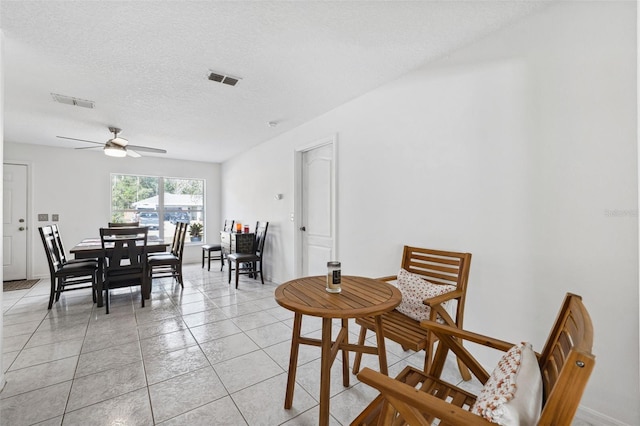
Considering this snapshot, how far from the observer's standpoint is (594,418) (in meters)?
1.56

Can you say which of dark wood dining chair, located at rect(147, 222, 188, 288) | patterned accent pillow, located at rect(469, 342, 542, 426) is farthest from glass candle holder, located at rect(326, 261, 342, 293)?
dark wood dining chair, located at rect(147, 222, 188, 288)

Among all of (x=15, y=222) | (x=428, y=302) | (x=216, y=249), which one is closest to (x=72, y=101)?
(x=216, y=249)

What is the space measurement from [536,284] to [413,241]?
3.02ft

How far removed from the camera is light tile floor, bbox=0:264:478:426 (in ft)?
5.41

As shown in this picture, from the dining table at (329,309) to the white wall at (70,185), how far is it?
18.9 feet

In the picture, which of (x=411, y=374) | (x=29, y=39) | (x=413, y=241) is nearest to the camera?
(x=411, y=374)

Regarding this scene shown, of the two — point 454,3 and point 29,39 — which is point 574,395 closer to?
point 454,3

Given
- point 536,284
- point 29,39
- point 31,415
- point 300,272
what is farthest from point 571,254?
point 29,39

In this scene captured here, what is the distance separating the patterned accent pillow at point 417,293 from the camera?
1.96m

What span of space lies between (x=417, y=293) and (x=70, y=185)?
6591 mm

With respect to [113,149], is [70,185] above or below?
below

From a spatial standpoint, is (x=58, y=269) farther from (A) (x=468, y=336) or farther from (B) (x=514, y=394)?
(B) (x=514, y=394)

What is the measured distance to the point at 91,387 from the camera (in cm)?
188

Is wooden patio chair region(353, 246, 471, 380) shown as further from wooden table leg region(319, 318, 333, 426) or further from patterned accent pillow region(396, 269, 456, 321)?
wooden table leg region(319, 318, 333, 426)
